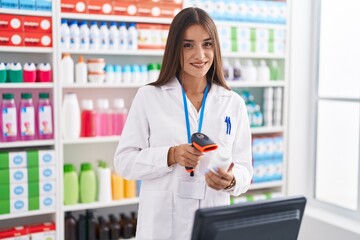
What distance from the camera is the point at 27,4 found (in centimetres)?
293

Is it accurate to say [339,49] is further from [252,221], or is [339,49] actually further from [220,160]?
[252,221]

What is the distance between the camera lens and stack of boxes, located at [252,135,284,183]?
3760 millimetres

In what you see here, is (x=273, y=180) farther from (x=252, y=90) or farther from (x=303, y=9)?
(x=303, y=9)

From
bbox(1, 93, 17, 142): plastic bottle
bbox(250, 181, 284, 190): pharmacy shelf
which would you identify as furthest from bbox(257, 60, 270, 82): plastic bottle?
A: bbox(1, 93, 17, 142): plastic bottle

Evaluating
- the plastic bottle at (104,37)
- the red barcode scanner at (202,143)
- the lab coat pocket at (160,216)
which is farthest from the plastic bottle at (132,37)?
the red barcode scanner at (202,143)

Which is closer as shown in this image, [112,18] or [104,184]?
[112,18]

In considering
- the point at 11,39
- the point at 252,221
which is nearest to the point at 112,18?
the point at 11,39

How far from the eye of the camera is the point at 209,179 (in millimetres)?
1639

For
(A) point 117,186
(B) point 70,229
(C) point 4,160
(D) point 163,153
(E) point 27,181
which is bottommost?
(B) point 70,229

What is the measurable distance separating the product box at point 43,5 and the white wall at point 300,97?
1.92m

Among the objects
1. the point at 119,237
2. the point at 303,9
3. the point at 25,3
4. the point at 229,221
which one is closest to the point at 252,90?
the point at 303,9

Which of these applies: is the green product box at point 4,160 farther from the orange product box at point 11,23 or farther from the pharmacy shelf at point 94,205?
the orange product box at point 11,23

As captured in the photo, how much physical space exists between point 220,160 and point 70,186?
186 centimetres

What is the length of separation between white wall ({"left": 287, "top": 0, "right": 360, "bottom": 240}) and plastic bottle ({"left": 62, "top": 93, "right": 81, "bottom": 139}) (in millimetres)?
1761
